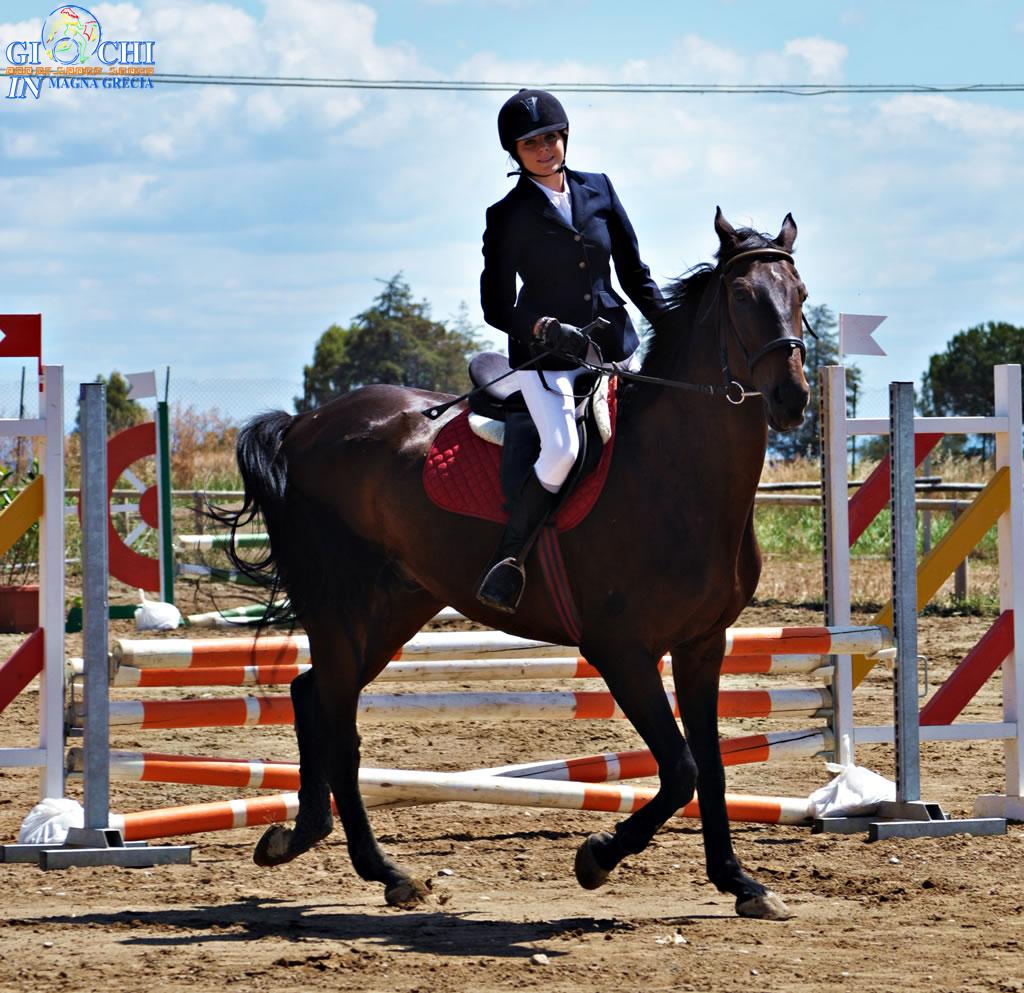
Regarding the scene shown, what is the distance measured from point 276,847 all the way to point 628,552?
182 centimetres

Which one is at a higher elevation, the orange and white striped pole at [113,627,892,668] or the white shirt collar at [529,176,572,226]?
the white shirt collar at [529,176,572,226]

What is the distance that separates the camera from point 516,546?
558 centimetres

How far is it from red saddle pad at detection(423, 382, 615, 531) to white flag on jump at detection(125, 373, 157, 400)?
7.98m

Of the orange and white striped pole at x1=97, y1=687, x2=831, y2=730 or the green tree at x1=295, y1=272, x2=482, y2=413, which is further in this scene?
the green tree at x1=295, y1=272, x2=482, y2=413

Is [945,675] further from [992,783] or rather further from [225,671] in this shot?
[225,671]

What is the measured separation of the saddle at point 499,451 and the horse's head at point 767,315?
0.55m

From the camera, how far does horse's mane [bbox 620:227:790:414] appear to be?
5738 millimetres

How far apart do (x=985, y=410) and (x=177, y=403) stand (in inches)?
776

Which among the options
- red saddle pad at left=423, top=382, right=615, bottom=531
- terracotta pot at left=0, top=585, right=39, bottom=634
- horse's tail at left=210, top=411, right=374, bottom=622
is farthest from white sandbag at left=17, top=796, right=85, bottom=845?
terracotta pot at left=0, top=585, right=39, bottom=634

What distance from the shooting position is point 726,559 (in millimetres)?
5512

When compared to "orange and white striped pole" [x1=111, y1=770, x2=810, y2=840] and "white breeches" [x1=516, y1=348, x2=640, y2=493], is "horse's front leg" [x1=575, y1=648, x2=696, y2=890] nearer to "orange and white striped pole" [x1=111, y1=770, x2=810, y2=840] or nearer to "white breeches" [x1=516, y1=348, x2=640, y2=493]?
"white breeches" [x1=516, y1=348, x2=640, y2=493]

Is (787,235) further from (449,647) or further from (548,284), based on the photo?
(449,647)

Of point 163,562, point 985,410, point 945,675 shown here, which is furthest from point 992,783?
point 985,410

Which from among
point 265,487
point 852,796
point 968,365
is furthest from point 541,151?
point 968,365
